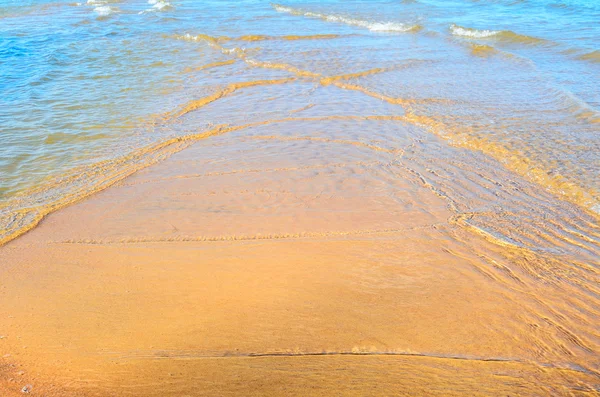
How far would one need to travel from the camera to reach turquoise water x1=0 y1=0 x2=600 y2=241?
672cm

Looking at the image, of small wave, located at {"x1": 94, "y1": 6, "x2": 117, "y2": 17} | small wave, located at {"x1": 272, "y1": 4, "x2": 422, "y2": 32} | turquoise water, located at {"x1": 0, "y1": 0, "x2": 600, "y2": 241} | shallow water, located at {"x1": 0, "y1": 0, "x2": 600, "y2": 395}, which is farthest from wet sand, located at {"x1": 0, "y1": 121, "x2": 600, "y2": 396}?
small wave, located at {"x1": 94, "y1": 6, "x2": 117, "y2": 17}

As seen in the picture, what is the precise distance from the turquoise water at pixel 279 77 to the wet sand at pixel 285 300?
1.28 meters

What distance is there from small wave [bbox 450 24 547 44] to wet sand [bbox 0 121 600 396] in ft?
35.0

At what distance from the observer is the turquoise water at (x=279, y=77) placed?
22.0 feet

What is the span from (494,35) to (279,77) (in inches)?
315

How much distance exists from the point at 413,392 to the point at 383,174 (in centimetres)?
353

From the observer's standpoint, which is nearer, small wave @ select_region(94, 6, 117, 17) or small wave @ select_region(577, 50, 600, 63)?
small wave @ select_region(577, 50, 600, 63)

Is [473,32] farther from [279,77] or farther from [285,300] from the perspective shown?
[285,300]

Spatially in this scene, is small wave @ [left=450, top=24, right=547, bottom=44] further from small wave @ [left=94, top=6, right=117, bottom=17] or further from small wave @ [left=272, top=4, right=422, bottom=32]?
small wave @ [left=94, top=6, right=117, bottom=17]

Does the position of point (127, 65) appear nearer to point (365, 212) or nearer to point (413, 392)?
point (365, 212)

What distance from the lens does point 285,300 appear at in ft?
13.0

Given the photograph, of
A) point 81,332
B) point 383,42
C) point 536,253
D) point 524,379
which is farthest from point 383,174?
point 383,42

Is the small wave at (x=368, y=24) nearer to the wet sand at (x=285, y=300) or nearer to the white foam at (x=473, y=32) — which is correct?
the white foam at (x=473, y=32)

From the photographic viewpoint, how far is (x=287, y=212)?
5.41 metres
